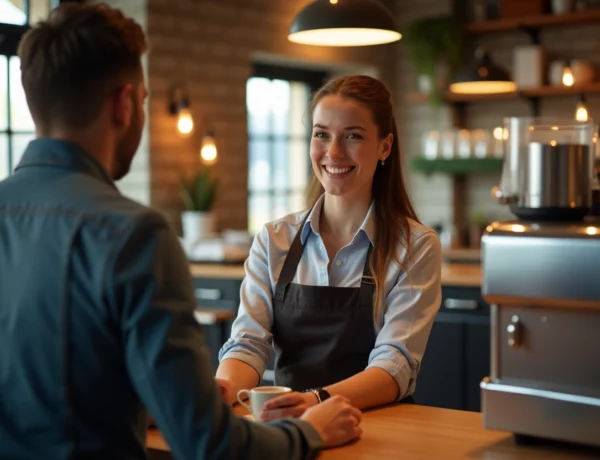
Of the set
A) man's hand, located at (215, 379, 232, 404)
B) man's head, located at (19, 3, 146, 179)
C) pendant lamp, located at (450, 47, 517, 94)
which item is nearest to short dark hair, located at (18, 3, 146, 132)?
man's head, located at (19, 3, 146, 179)

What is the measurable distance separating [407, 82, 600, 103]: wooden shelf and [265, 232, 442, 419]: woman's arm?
457 cm

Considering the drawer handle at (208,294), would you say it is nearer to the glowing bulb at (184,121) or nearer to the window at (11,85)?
the glowing bulb at (184,121)

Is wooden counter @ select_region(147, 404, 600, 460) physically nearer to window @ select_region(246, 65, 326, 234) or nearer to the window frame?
the window frame

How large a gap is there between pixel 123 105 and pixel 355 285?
3.72 feet

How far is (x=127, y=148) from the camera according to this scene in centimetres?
144

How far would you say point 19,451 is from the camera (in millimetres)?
1351

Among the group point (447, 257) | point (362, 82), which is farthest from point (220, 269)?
point (362, 82)

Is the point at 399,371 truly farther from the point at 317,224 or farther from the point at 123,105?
the point at 123,105

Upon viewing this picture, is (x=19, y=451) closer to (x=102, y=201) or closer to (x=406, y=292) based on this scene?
(x=102, y=201)

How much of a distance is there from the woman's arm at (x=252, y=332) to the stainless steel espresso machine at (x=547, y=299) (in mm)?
633

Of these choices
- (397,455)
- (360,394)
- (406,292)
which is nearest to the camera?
(397,455)

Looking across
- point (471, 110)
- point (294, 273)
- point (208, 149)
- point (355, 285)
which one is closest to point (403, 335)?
point (355, 285)

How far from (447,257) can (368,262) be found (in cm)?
448

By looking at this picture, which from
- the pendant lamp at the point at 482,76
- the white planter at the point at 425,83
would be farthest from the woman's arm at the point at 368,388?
the white planter at the point at 425,83
